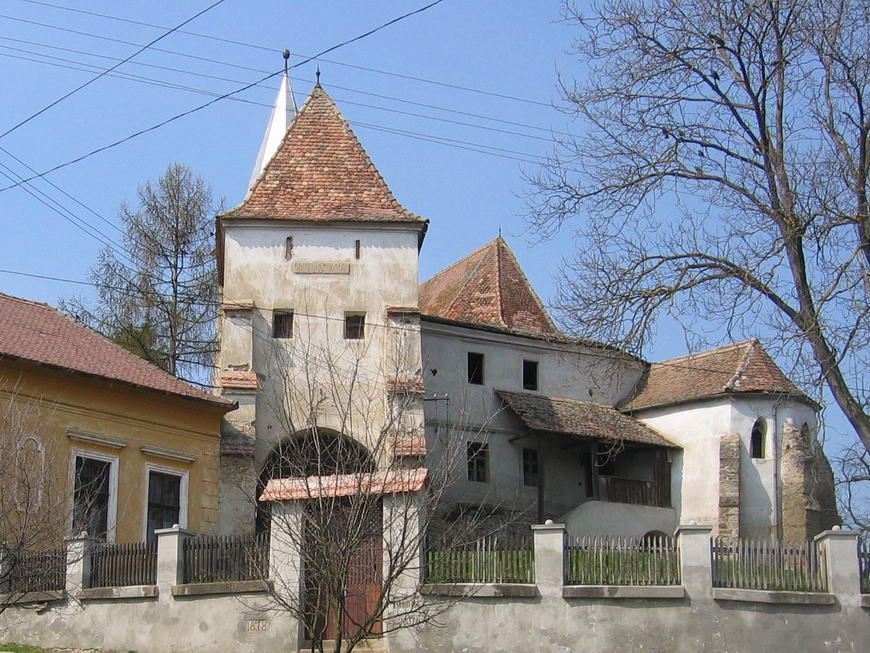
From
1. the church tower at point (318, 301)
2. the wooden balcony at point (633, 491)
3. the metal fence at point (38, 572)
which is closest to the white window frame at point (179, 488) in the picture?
the church tower at point (318, 301)

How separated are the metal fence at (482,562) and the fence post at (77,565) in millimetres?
5471

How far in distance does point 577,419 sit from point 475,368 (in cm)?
311

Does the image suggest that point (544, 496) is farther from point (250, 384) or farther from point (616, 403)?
point (250, 384)

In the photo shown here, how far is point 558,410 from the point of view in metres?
37.8

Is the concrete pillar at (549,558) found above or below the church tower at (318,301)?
below

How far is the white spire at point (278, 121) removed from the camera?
155ft

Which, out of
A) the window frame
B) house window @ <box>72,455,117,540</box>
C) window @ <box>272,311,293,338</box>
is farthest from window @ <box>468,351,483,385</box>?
house window @ <box>72,455,117,540</box>

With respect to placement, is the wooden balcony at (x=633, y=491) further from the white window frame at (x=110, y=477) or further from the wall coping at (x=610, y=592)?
the wall coping at (x=610, y=592)

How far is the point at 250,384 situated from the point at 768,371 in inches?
602

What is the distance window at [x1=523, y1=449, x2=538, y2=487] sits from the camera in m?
37.5

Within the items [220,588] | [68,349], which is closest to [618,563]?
[220,588]

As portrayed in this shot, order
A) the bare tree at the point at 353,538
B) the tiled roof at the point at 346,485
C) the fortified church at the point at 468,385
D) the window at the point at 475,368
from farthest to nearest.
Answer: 1. the window at the point at 475,368
2. the fortified church at the point at 468,385
3. the tiled roof at the point at 346,485
4. the bare tree at the point at 353,538

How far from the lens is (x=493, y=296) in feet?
133

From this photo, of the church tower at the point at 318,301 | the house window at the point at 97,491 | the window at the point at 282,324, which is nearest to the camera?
the house window at the point at 97,491
